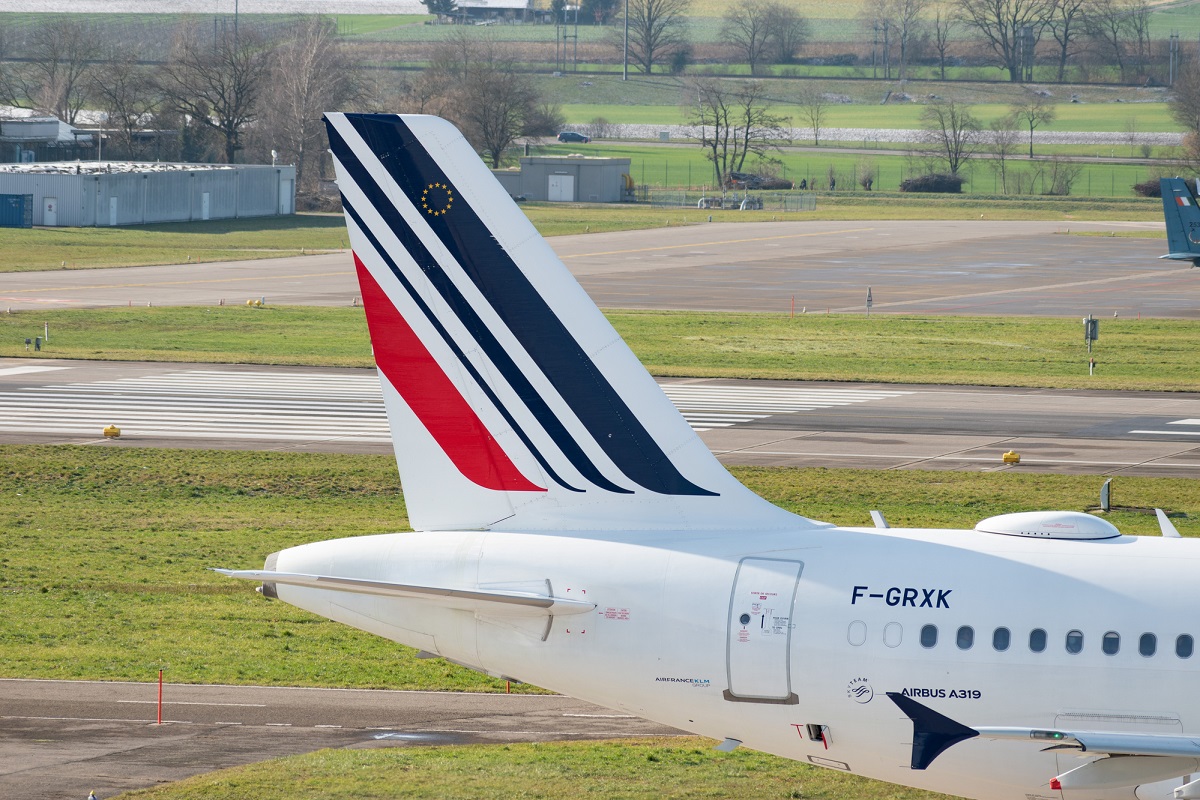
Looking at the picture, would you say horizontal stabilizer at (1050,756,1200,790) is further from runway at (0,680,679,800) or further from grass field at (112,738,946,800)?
runway at (0,680,679,800)

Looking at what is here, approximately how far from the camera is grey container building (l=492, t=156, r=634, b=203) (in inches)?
6900

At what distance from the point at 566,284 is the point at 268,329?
199 ft

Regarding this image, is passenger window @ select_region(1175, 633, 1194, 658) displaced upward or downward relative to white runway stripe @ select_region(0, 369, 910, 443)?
upward

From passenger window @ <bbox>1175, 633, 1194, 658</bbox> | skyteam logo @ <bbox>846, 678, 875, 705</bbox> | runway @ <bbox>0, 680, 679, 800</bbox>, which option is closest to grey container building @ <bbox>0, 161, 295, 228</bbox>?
runway @ <bbox>0, 680, 679, 800</bbox>

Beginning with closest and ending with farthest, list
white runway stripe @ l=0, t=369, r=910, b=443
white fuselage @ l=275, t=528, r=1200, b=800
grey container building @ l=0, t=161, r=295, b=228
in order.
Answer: white fuselage @ l=275, t=528, r=1200, b=800, white runway stripe @ l=0, t=369, r=910, b=443, grey container building @ l=0, t=161, r=295, b=228

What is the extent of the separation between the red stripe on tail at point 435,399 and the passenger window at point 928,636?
449 centimetres

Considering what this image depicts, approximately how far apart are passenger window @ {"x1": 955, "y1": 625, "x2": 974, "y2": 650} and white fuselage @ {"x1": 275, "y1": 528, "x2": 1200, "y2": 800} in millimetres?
19

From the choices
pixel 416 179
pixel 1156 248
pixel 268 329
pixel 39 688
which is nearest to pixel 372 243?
pixel 416 179

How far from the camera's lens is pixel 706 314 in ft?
271

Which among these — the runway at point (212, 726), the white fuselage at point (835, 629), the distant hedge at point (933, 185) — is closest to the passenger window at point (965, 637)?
the white fuselage at point (835, 629)

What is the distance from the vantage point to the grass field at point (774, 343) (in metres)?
64.0

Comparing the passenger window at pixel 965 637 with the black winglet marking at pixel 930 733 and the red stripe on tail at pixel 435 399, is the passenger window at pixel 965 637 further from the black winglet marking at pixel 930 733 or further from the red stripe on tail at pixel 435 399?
the red stripe on tail at pixel 435 399

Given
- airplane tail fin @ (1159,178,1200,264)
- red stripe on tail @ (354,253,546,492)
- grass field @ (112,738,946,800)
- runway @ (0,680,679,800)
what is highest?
red stripe on tail @ (354,253,546,492)

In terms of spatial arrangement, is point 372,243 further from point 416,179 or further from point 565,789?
point 565,789
